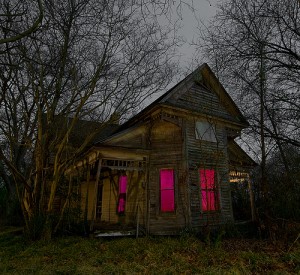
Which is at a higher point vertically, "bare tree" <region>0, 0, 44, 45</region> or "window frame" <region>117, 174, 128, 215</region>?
"bare tree" <region>0, 0, 44, 45</region>

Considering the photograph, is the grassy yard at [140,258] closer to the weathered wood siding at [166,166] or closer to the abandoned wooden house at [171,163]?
the weathered wood siding at [166,166]

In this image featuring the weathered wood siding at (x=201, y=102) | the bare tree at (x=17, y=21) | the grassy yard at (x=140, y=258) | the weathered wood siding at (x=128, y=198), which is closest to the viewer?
the bare tree at (x=17, y=21)

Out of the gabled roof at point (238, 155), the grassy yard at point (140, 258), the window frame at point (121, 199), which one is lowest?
the grassy yard at point (140, 258)

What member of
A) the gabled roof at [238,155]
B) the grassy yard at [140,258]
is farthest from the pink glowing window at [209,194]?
the gabled roof at [238,155]

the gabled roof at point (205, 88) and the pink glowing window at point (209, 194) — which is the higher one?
the gabled roof at point (205, 88)

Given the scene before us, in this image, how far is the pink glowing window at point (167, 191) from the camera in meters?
11.6

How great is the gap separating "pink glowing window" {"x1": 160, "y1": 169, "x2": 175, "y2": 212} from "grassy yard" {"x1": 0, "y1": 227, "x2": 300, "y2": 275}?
2899 mm

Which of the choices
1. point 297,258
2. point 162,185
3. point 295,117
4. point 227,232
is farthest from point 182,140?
point 297,258

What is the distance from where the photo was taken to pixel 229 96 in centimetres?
1414

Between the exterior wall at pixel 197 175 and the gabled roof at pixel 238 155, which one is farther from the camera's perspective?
the gabled roof at pixel 238 155

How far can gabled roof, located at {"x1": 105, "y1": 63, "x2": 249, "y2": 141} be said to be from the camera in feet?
39.1

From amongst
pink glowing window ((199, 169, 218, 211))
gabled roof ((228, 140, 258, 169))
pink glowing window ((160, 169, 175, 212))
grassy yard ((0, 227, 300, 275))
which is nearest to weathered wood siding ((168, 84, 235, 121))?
gabled roof ((228, 140, 258, 169))

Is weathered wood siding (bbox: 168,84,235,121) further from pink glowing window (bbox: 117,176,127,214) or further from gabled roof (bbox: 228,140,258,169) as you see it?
pink glowing window (bbox: 117,176,127,214)

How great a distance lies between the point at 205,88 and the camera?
44.6 feet
